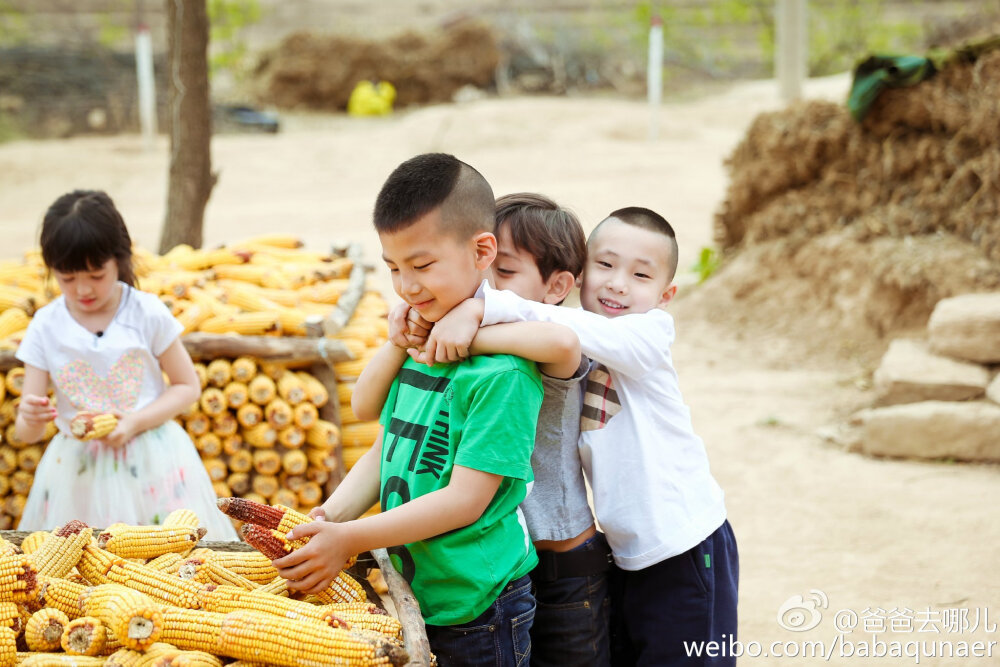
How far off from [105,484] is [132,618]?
5.05 feet

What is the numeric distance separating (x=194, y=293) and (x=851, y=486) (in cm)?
370

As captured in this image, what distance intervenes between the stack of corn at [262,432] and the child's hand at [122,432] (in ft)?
2.35

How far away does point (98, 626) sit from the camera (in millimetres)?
2098

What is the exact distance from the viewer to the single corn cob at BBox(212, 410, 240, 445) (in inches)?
165

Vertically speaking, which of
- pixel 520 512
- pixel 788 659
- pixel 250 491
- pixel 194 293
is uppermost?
pixel 194 293

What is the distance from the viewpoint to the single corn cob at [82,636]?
2.08 m

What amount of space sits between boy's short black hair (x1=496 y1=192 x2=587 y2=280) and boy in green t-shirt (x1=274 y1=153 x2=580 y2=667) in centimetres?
19

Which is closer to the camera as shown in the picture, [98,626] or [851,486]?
[98,626]

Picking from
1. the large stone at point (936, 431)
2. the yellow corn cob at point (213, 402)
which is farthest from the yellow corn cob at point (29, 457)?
the large stone at point (936, 431)

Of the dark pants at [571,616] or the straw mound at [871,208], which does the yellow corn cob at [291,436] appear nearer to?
the dark pants at [571,616]

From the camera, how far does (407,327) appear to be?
84.1 inches

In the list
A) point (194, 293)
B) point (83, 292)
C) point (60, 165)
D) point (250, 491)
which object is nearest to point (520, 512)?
point (83, 292)

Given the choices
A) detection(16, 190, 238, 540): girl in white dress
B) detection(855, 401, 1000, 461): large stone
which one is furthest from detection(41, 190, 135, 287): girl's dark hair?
detection(855, 401, 1000, 461): large stone

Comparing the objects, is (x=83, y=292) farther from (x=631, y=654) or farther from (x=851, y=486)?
(x=851, y=486)
